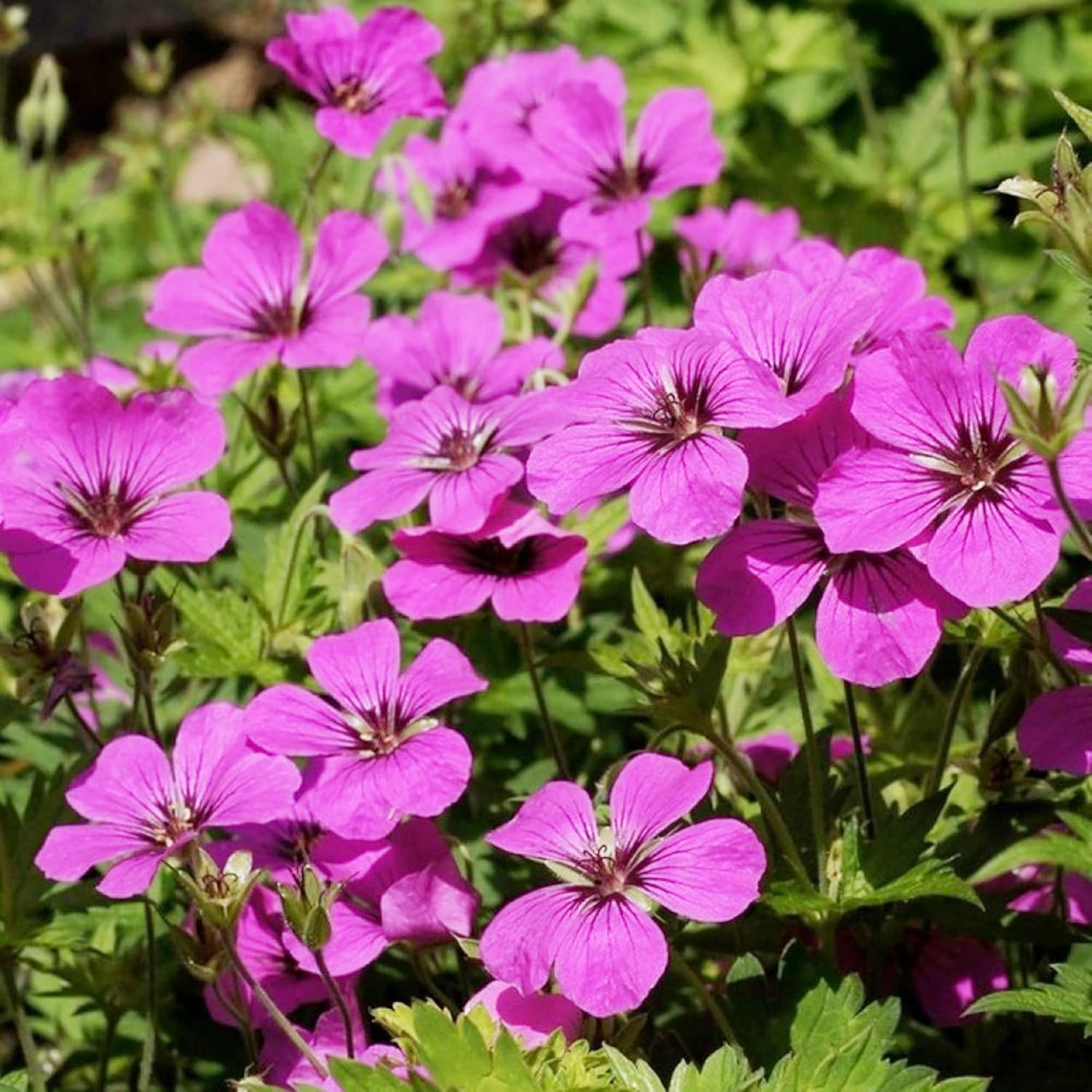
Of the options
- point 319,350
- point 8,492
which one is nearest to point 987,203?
point 319,350

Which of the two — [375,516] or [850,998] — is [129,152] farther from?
[850,998]

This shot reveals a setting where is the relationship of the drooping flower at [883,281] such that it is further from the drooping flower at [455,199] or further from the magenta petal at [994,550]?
the drooping flower at [455,199]

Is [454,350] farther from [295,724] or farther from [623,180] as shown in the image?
[295,724]

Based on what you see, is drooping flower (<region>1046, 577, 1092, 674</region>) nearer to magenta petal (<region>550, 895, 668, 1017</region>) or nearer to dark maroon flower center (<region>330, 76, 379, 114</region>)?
magenta petal (<region>550, 895, 668, 1017</region>)

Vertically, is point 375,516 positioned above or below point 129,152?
above

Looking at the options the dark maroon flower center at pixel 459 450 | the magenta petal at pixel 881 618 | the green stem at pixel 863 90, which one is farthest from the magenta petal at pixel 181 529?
the green stem at pixel 863 90
